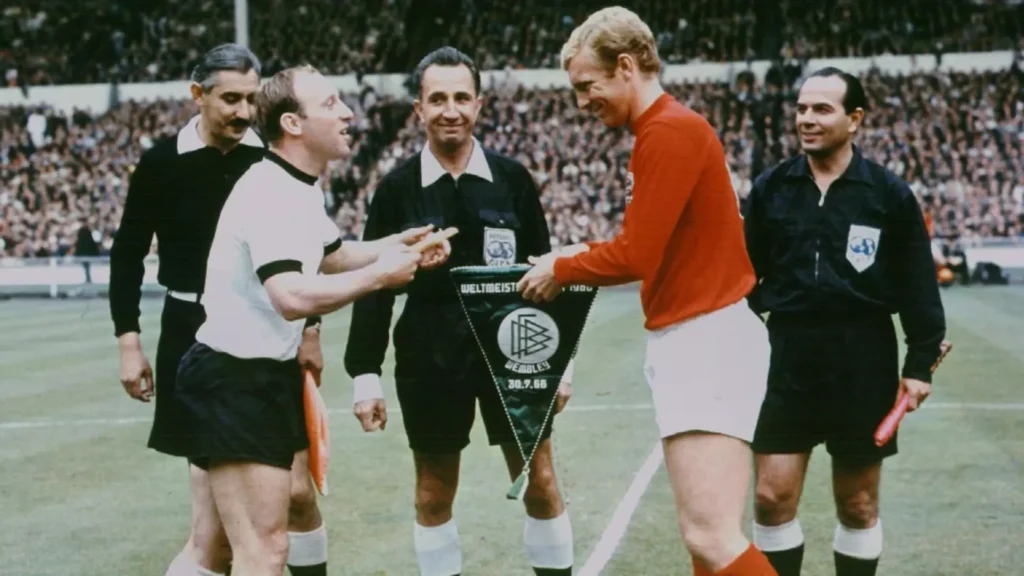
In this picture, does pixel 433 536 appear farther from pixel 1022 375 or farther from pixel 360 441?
pixel 1022 375

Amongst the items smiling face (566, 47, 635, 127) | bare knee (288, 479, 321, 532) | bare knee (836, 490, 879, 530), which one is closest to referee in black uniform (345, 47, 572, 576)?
bare knee (288, 479, 321, 532)

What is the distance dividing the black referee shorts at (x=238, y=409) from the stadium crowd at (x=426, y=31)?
105 ft

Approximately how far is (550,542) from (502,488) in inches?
120

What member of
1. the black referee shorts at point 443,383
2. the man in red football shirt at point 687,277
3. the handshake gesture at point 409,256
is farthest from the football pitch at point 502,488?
the black referee shorts at point 443,383

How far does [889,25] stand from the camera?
117 feet

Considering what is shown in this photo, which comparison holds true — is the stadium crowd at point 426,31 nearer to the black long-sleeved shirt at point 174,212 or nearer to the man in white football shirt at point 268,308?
the black long-sleeved shirt at point 174,212

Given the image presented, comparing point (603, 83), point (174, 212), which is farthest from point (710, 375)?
point (174, 212)

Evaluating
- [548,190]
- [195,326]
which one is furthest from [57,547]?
[548,190]

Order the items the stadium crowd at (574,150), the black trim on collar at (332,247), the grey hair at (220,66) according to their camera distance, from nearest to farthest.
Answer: the black trim on collar at (332,247) < the grey hair at (220,66) < the stadium crowd at (574,150)

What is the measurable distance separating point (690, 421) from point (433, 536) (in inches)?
68.0

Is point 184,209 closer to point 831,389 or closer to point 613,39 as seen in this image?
point 613,39

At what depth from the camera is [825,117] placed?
5086 mm

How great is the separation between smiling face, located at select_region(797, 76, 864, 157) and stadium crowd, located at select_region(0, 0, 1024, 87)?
101 ft

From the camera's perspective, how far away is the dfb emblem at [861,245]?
201 inches
